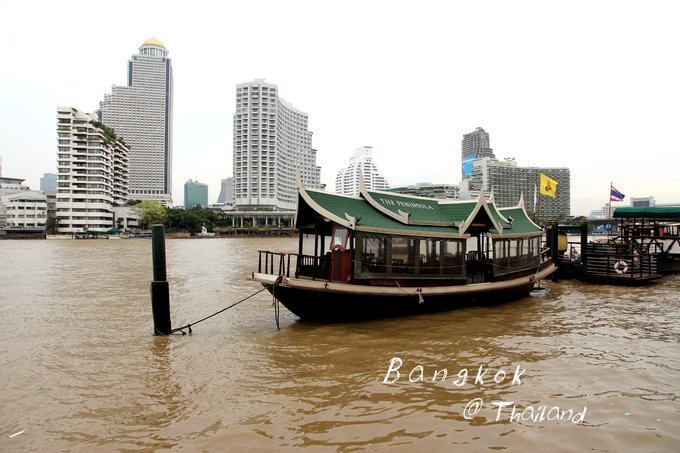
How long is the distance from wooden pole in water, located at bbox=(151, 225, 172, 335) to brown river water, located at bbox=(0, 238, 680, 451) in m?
0.43

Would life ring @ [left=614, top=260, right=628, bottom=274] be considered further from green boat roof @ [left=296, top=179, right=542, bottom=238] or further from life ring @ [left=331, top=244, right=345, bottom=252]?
life ring @ [left=331, top=244, right=345, bottom=252]

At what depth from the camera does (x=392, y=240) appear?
396 inches

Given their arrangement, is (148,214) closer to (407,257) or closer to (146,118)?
(407,257)

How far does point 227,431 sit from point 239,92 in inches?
5095

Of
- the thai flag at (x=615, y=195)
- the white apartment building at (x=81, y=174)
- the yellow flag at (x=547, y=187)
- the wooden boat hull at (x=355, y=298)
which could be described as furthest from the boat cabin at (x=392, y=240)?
the white apartment building at (x=81, y=174)

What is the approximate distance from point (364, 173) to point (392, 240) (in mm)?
144756

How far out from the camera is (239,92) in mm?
123250

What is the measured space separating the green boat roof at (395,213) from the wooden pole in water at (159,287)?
11.0 feet

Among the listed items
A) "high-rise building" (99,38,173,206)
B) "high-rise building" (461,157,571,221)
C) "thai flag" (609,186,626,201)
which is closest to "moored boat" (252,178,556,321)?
"thai flag" (609,186,626,201)

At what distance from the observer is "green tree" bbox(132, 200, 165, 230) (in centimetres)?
8712

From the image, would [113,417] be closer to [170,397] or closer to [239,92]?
[170,397]

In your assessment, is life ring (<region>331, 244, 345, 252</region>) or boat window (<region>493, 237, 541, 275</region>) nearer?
life ring (<region>331, 244, 345, 252</region>)

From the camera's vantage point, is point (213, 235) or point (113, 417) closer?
point (113, 417)

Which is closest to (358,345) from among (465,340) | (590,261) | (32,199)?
(465,340)
